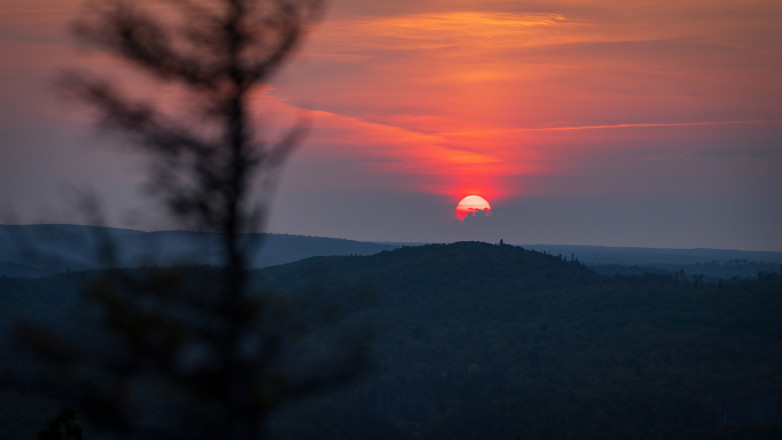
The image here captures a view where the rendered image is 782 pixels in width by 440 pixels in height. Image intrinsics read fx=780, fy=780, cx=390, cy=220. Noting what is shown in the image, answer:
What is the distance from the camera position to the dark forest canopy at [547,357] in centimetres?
10044

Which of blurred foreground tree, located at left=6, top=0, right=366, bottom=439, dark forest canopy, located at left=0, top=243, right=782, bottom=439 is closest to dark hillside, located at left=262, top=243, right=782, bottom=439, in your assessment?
dark forest canopy, located at left=0, top=243, right=782, bottom=439

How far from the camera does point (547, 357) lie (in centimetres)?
13938

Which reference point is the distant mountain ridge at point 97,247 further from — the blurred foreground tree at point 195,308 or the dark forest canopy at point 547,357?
the dark forest canopy at point 547,357

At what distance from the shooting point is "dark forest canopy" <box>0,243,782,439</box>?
100438 millimetres

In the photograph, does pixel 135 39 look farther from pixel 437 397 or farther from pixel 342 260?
pixel 342 260

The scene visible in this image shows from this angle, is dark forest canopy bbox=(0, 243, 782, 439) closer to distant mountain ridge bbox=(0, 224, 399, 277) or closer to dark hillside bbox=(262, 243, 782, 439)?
dark hillside bbox=(262, 243, 782, 439)

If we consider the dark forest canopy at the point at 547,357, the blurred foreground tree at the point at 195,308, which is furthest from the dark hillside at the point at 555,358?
the blurred foreground tree at the point at 195,308

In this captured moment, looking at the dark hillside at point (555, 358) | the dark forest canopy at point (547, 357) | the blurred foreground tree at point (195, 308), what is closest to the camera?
the blurred foreground tree at point (195, 308)

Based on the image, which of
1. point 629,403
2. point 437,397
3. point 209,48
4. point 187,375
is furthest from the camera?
point 437,397

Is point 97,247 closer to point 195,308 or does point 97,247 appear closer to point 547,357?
point 195,308

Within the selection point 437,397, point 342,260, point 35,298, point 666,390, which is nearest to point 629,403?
point 666,390

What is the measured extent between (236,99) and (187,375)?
3.49 m

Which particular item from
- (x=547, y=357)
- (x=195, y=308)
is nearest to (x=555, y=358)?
(x=547, y=357)

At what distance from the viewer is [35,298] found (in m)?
90.6
